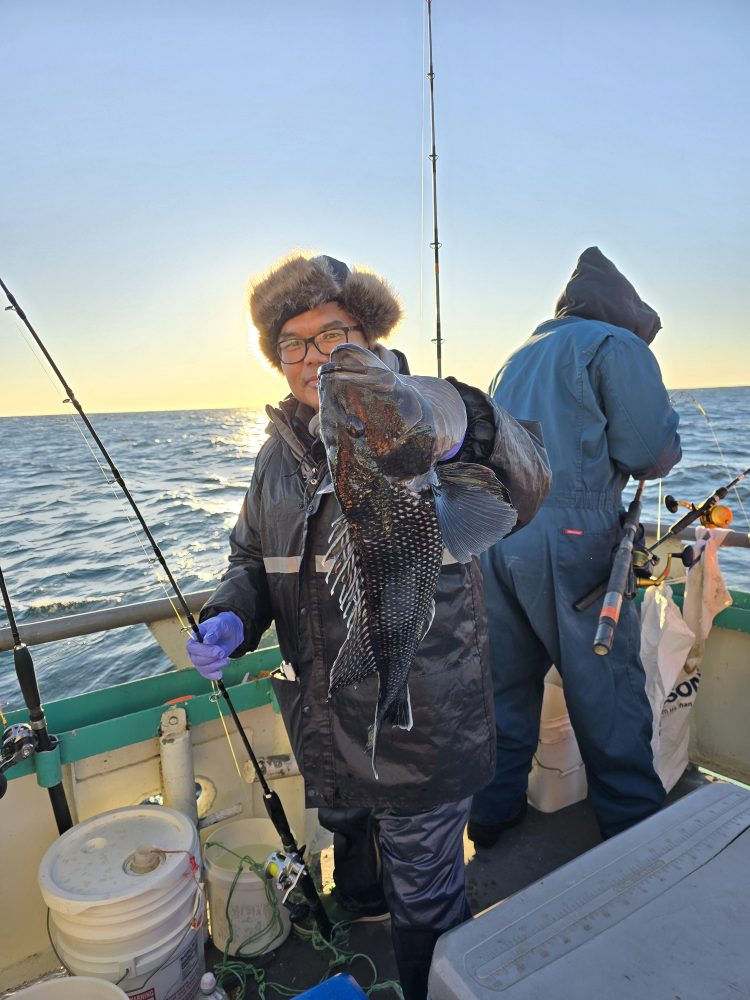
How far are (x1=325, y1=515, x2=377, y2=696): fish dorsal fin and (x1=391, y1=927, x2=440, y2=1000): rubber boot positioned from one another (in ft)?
3.59

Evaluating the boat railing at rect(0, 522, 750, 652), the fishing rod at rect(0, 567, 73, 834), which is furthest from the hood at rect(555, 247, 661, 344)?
the fishing rod at rect(0, 567, 73, 834)

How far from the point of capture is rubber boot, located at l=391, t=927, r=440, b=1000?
2258 millimetres

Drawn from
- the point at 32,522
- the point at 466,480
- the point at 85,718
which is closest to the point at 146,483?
the point at 32,522

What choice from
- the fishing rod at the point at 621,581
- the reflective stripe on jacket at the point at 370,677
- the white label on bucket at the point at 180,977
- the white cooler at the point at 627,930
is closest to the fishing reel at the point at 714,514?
the fishing rod at the point at 621,581

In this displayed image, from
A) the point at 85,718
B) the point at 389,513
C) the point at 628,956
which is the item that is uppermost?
the point at 389,513

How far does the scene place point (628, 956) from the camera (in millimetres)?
1276

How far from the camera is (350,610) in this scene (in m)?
1.81

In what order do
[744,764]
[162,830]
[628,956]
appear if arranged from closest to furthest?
[628,956] → [162,830] → [744,764]

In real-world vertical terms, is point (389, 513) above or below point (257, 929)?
above

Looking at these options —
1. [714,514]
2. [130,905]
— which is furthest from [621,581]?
[130,905]

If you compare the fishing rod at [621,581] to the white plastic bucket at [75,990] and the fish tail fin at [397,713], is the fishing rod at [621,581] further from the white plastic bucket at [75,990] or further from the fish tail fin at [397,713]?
the white plastic bucket at [75,990]

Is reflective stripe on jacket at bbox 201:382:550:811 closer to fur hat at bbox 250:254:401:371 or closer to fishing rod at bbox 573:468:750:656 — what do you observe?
fur hat at bbox 250:254:401:371

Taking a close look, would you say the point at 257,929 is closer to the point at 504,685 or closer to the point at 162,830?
the point at 162,830

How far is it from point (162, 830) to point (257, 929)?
737mm
